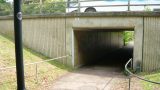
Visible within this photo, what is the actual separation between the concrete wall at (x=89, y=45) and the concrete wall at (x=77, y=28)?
0.79 metres

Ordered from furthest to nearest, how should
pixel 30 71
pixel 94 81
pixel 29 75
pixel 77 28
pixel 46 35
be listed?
1. pixel 46 35
2. pixel 77 28
3. pixel 94 81
4. pixel 30 71
5. pixel 29 75

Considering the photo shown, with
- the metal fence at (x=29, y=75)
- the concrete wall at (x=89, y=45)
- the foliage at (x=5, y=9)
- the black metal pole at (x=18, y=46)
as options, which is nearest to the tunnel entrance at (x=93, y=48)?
the concrete wall at (x=89, y=45)

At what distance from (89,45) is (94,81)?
290 inches

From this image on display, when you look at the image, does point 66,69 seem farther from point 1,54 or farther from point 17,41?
point 17,41

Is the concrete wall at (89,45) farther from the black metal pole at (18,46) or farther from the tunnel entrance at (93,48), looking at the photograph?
the black metal pole at (18,46)

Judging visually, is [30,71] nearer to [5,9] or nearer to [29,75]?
[29,75]

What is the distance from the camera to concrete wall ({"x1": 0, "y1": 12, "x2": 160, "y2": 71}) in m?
14.9

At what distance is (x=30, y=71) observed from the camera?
13.5 meters

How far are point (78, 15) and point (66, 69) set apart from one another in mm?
3214

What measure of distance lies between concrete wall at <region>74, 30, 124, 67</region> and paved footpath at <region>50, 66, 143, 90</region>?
2.04 metres

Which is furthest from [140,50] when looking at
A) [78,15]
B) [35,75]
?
[35,75]

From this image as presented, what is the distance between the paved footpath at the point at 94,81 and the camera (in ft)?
40.3

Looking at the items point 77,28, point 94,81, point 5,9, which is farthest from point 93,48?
point 94,81

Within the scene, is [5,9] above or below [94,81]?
above
